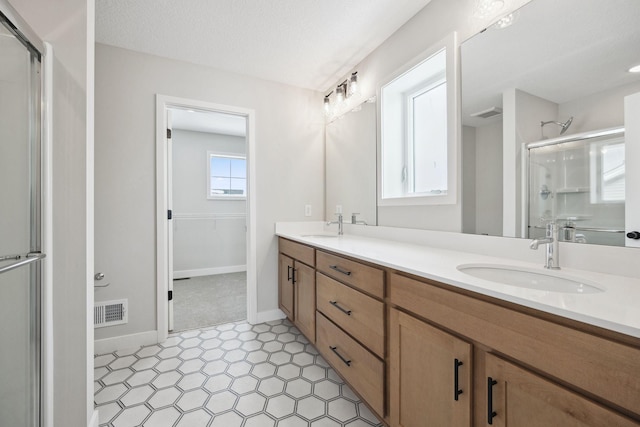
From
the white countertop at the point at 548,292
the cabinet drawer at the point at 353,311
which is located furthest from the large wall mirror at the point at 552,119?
the cabinet drawer at the point at 353,311

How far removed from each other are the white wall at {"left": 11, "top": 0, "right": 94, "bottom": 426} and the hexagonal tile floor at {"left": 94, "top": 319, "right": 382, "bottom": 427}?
36cm

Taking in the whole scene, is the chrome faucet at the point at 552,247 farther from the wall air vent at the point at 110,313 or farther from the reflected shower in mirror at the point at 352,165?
the wall air vent at the point at 110,313

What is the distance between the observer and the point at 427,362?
3.31ft

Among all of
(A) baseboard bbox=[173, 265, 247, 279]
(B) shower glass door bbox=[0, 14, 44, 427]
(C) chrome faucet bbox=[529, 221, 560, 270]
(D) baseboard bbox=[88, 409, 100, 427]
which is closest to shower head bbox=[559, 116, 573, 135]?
(C) chrome faucet bbox=[529, 221, 560, 270]

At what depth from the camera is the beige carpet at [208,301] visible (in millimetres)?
2658

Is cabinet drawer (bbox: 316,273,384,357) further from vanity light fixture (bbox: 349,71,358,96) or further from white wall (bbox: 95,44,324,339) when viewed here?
vanity light fixture (bbox: 349,71,358,96)

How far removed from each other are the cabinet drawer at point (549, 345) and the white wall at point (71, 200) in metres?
1.39

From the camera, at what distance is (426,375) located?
3.32 ft

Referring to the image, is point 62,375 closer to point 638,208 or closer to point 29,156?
point 29,156

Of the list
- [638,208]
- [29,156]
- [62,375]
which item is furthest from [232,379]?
[638,208]

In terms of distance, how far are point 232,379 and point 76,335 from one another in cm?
91

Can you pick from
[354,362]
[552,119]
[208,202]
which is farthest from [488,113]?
[208,202]

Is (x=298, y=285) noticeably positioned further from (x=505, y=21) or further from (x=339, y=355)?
(x=505, y=21)

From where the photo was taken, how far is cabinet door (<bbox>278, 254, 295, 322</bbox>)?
2340 mm
